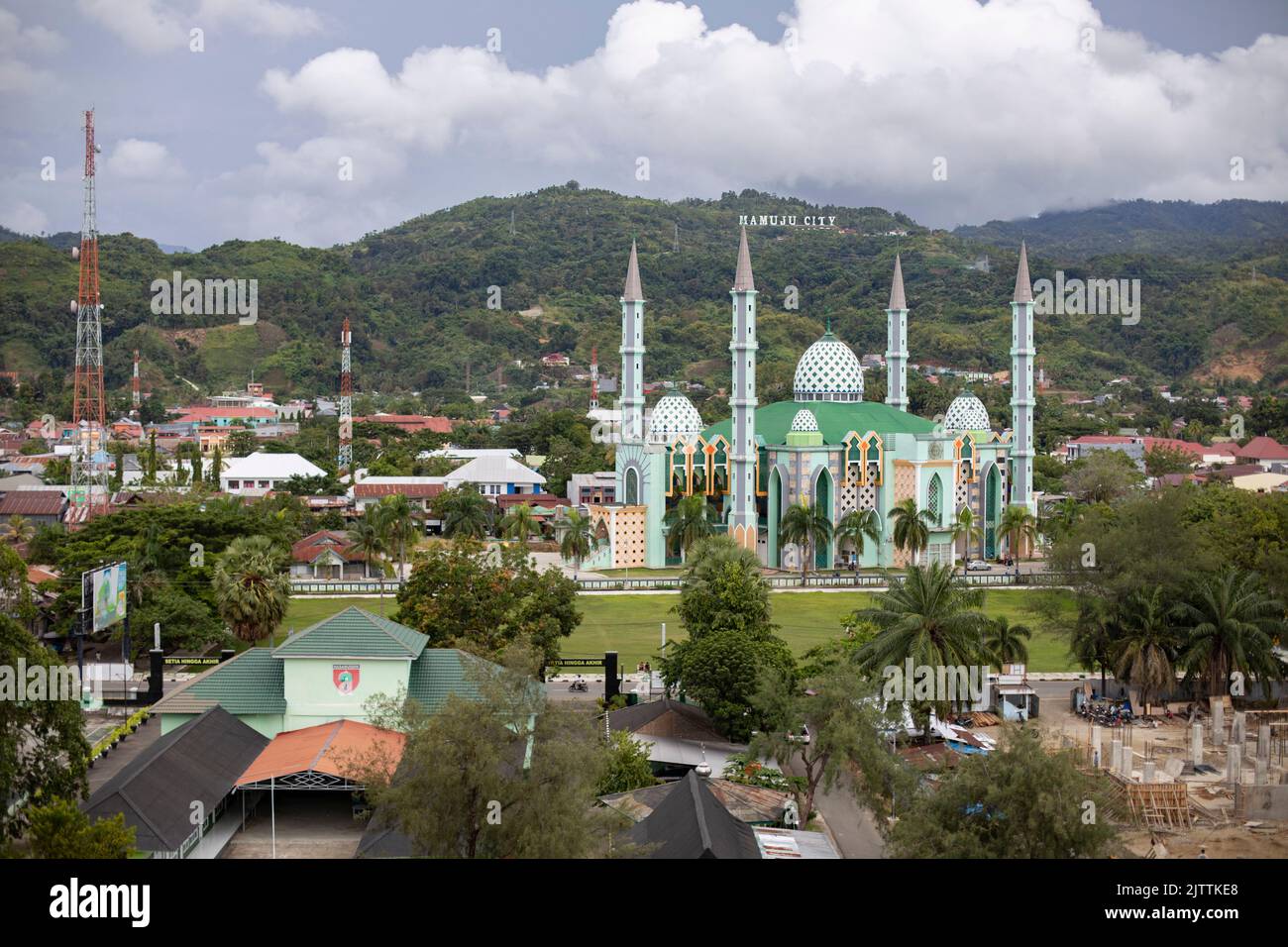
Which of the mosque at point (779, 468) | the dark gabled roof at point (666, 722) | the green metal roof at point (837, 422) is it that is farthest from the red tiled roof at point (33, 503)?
the dark gabled roof at point (666, 722)

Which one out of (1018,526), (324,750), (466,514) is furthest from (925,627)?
(466,514)

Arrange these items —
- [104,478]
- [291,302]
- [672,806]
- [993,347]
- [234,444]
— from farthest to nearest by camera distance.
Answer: [291,302]
[993,347]
[234,444]
[104,478]
[672,806]

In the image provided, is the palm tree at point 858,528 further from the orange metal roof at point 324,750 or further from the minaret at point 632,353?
the orange metal roof at point 324,750

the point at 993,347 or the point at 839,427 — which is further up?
the point at 993,347

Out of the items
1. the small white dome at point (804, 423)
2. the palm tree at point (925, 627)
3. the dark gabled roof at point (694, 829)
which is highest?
the small white dome at point (804, 423)

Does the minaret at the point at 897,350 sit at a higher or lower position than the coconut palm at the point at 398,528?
higher
